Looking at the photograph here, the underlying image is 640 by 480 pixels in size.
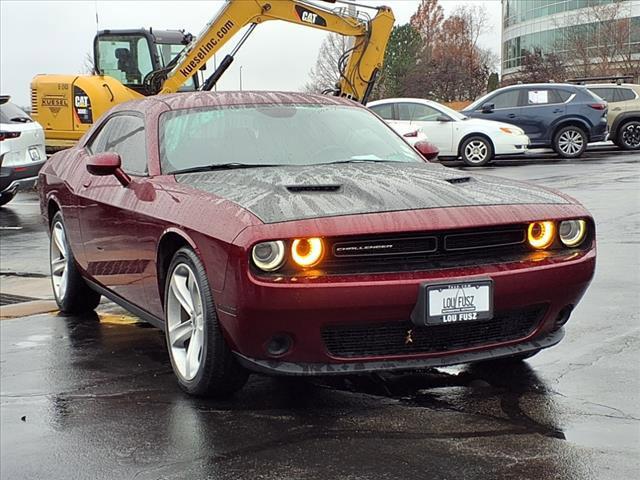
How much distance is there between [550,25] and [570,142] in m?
46.6

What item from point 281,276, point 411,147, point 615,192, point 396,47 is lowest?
point 615,192

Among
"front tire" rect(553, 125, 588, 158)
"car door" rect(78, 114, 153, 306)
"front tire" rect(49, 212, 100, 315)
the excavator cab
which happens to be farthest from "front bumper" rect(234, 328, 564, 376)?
"front tire" rect(553, 125, 588, 158)

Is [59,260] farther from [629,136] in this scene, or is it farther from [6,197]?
[629,136]

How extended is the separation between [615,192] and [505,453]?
10.1m

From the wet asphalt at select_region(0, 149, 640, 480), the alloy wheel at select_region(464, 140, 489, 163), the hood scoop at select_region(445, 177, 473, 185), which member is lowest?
the wet asphalt at select_region(0, 149, 640, 480)

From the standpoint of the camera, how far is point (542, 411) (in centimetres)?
383

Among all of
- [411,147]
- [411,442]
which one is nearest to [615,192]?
[411,147]

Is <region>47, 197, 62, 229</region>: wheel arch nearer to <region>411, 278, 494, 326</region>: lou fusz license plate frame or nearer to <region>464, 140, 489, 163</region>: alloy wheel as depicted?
<region>411, 278, 494, 326</region>: lou fusz license plate frame

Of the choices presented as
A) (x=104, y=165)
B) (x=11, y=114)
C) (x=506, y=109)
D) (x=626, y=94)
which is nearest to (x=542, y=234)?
(x=104, y=165)

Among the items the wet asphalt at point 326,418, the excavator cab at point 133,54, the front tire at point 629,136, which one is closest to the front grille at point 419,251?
the wet asphalt at point 326,418

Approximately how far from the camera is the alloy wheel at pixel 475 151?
18.8m

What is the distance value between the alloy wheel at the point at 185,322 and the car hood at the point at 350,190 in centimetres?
44

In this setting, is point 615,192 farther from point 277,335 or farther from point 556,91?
point 277,335

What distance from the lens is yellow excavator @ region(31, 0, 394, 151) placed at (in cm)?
1642
